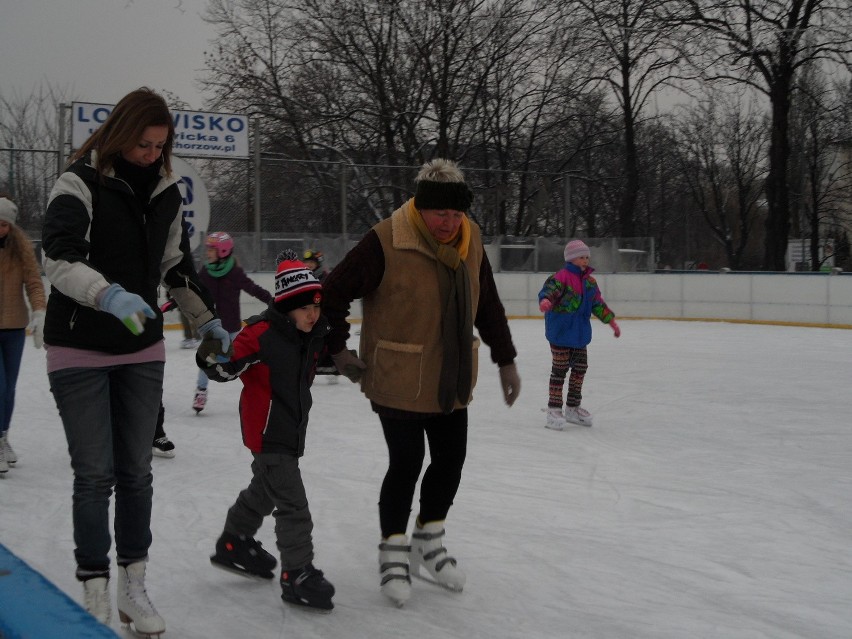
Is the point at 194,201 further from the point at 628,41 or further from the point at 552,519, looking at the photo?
the point at 628,41

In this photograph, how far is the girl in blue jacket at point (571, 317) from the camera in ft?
22.7

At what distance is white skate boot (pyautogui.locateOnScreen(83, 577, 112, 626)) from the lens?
2.74 meters

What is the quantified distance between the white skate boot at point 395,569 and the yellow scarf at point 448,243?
95 cm

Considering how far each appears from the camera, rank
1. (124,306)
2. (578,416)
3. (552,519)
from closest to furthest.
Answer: (124,306), (552,519), (578,416)

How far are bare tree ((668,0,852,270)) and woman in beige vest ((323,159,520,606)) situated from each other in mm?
20540

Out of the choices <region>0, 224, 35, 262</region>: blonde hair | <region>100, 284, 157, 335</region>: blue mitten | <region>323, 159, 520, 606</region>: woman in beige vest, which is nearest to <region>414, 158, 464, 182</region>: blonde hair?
<region>323, 159, 520, 606</region>: woman in beige vest

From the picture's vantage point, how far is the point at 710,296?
17.6 meters

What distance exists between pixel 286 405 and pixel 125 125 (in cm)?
100

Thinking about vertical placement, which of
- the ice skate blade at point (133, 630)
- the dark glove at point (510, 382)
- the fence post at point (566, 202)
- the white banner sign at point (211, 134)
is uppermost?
the white banner sign at point (211, 134)


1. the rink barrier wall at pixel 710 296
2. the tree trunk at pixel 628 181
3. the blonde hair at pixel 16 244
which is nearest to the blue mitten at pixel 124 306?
the blonde hair at pixel 16 244

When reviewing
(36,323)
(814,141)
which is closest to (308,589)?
(36,323)

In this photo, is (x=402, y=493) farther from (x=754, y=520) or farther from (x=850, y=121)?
(x=850, y=121)

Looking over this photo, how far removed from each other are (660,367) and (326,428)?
5.05 meters

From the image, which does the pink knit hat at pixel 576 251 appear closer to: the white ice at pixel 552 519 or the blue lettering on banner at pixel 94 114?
the white ice at pixel 552 519
